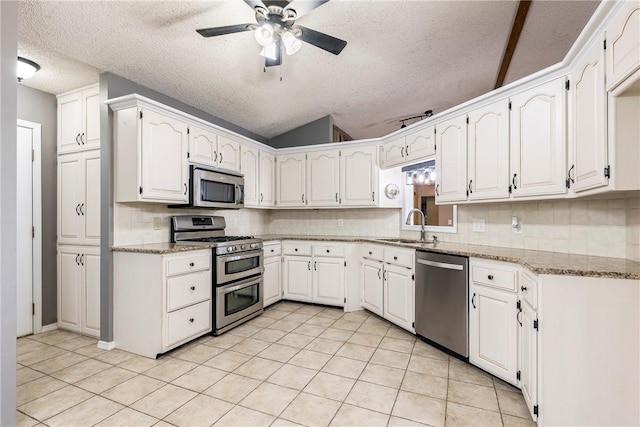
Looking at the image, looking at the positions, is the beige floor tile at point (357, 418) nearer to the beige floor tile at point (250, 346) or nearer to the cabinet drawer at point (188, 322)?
the beige floor tile at point (250, 346)

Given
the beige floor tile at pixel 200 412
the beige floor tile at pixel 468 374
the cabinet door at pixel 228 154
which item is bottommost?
the beige floor tile at pixel 468 374

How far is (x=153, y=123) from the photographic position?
8.93 feet

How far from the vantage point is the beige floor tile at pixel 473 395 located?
1895 millimetres

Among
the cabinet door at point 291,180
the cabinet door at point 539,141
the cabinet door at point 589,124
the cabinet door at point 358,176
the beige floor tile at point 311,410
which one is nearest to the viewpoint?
the cabinet door at point 589,124

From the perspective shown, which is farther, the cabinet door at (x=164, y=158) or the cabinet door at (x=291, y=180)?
the cabinet door at (x=291, y=180)

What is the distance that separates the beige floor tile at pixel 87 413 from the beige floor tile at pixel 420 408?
175 cm

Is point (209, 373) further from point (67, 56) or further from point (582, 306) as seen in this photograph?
point (67, 56)

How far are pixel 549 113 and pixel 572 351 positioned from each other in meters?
1.59

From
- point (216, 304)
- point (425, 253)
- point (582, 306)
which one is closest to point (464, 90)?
point (425, 253)

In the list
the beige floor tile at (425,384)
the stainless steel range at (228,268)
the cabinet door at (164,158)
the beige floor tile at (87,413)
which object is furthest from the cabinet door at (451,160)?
the beige floor tile at (87,413)

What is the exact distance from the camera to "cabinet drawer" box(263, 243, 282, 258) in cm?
386

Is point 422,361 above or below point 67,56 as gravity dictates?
below

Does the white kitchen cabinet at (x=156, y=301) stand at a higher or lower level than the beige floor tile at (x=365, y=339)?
higher

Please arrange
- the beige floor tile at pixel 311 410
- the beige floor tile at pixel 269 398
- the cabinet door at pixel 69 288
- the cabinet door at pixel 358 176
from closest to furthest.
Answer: the beige floor tile at pixel 311 410, the beige floor tile at pixel 269 398, the cabinet door at pixel 69 288, the cabinet door at pixel 358 176
